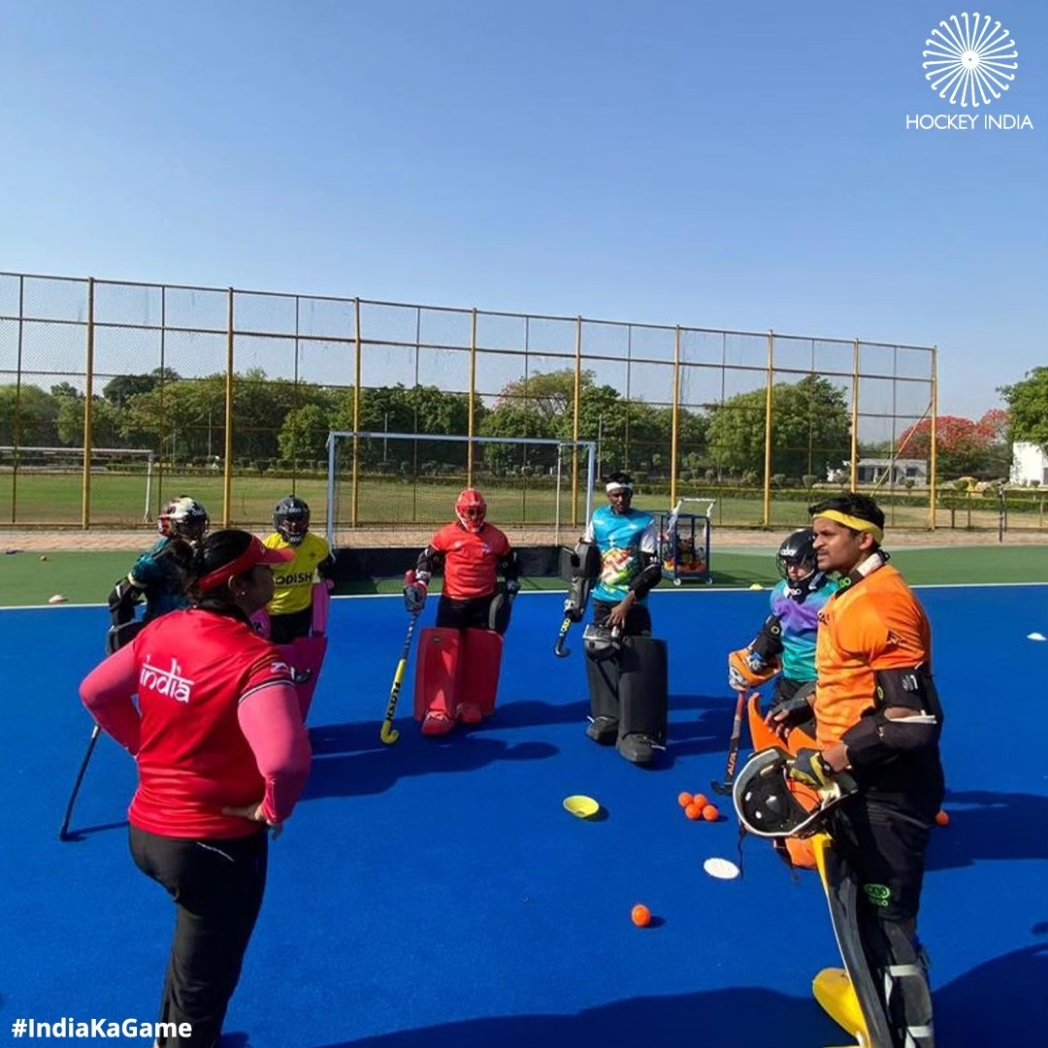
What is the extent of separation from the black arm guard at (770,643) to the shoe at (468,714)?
2855 millimetres

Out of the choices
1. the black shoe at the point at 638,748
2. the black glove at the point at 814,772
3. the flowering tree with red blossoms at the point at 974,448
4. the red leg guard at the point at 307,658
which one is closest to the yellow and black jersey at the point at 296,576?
the red leg guard at the point at 307,658

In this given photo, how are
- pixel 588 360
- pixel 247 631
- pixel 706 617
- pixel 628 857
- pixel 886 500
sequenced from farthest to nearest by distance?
1. pixel 886 500
2. pixel 588 360
3. pixel 706 617
4. pixel 628 857
5. pixel 247 631

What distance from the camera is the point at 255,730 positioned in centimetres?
229

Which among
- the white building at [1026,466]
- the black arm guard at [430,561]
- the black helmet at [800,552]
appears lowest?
the black arm guard at [430,561]

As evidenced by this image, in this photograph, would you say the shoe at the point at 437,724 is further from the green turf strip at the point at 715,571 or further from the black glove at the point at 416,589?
the green turf strip at the point at 715,571

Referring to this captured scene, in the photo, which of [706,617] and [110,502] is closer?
[706,617]

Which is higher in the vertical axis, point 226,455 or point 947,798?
point 226,455

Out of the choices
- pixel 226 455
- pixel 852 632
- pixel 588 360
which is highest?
pixel 588 360

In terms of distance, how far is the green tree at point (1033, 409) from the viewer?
45.6 m

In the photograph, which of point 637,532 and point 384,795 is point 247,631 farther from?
point 637,532

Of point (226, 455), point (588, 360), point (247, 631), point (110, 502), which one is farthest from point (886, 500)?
point (247, 631)

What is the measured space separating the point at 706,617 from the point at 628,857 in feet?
25.6

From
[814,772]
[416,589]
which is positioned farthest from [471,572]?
[814,772]

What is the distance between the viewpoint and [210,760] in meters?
2.43
